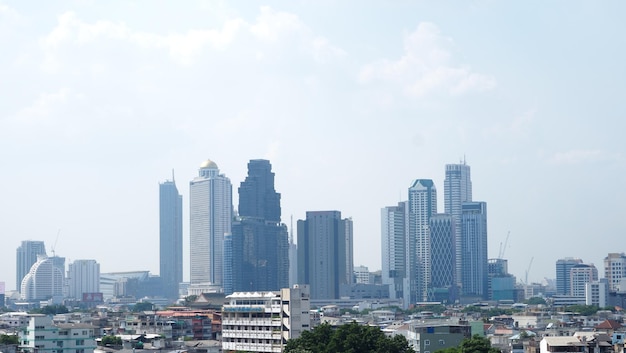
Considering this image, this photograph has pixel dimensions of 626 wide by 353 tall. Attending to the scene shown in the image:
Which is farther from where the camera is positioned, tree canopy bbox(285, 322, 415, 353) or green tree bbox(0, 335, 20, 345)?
green tree bbox(0, 335, 20, 345)

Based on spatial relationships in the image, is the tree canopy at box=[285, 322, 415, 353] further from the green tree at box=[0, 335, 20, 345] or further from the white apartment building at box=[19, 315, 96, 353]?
the green tree at box=[0, 335, 20, 345]

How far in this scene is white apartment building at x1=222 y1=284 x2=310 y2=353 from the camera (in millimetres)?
74812

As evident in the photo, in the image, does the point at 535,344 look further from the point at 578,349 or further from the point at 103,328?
the point at 103,328

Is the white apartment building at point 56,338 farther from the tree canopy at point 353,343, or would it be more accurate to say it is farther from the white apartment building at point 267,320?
the tree canopy at point 353,343

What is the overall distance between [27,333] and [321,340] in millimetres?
19801

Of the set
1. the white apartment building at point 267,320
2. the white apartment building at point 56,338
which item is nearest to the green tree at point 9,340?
the white apartment building at point 56,338

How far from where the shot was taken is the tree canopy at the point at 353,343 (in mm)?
63375

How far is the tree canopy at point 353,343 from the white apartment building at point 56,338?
1458 cm

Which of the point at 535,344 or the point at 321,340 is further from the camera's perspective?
the point at 535,344

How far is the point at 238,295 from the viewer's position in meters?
81.1

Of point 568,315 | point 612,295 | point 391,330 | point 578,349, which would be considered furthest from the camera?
point 612,295

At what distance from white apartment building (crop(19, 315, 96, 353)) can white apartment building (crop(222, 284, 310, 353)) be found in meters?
9.73

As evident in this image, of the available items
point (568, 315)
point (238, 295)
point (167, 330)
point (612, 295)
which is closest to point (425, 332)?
point (238, 295)

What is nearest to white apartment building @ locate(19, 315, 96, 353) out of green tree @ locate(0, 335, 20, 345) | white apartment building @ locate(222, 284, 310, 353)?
green tree @ locate(0, 335, 20, 345)
